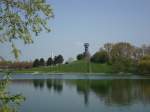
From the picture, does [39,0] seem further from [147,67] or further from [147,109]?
[147,67]

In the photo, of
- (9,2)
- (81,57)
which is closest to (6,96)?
(9,2)

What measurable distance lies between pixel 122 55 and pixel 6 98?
11820cm

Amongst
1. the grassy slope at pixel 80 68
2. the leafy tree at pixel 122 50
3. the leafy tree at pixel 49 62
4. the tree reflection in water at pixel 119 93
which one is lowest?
the tree reflection in water at pixel 119 93

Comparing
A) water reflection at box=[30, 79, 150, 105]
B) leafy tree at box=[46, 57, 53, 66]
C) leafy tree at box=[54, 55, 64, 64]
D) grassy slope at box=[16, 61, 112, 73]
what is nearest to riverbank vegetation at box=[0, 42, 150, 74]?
grassy slope at box=[16, 61, 112, 73]

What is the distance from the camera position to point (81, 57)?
143 m

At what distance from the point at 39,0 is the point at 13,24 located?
411mm

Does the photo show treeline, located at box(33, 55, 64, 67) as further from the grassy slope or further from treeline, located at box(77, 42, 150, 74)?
treeline, located at box(77, 42, 150, 74)

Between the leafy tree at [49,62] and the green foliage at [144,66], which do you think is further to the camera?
the leafy tree at [49,62]

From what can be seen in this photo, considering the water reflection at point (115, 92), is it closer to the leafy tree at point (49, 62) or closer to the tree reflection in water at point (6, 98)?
the tree reflection in water at point (6, 98)

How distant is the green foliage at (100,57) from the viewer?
125363 mm

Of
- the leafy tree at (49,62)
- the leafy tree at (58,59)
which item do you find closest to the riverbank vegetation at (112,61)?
the leafy tree at (58,59)

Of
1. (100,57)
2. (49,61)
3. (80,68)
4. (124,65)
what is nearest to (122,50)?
(124,65)

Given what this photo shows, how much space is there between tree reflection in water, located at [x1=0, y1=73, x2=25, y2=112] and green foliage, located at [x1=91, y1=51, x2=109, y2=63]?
12160cm

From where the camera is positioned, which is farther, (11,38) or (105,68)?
(105,68)
